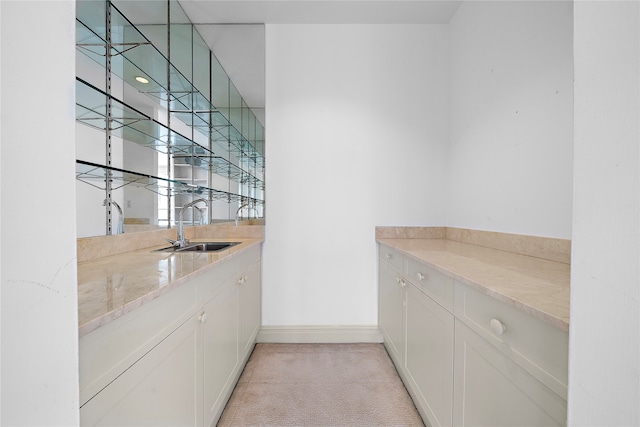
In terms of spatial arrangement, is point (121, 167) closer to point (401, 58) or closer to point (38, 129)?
point (38, 129)

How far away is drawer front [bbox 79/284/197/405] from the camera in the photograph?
0.58 meters

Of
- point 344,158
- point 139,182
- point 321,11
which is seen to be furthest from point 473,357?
point 321,11

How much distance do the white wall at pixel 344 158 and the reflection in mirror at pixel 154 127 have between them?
34 cm

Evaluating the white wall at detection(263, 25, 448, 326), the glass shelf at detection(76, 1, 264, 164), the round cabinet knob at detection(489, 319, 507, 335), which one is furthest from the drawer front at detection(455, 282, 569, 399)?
the glass shelf at detection(76, 1, 264, 164)

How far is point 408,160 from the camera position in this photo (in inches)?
95.4

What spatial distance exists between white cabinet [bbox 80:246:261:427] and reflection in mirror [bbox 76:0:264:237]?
2.31 ft

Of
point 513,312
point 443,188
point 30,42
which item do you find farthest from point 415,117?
point 30,42

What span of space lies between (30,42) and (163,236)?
5.85ft

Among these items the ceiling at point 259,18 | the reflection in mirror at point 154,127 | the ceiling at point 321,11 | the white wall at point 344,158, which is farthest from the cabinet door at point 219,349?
the ceiling at point 321,11

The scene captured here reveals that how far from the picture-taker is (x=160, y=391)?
0.85 m

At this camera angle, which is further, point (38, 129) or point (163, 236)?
point (163, 236)

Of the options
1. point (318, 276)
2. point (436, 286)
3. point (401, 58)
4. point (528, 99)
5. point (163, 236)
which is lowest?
point (318, 276)

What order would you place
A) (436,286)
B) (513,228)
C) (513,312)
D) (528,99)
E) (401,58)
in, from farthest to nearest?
(401,58) < (513,228) < (528,99) < (436,286) < (513,312)

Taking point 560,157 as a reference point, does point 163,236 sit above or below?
below
